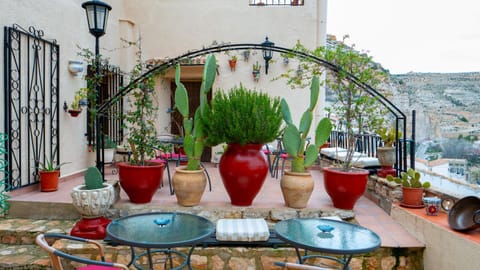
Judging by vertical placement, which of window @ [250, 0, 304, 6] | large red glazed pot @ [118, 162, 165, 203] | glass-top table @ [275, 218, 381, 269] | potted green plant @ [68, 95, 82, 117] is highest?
window @ [250, 0, 304, 6]

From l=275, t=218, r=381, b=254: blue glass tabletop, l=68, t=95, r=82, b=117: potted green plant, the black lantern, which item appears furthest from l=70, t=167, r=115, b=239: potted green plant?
l=68, t=95, r=82, b=117: potted green plant

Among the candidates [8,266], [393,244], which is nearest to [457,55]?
[393,244]

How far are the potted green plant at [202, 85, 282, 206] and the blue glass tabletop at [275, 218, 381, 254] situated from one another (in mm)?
990

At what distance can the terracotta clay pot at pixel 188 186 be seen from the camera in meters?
3.49

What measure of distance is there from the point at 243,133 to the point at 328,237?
4.81 ft

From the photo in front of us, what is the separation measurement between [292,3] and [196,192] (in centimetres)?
494

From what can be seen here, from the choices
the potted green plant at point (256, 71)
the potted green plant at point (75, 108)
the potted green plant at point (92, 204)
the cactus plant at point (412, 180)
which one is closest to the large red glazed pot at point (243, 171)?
the potted green plant at point (92, 204)

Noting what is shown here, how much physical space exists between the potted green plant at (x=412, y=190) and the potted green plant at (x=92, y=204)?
291cm

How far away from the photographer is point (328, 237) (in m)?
2.27

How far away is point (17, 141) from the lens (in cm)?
387

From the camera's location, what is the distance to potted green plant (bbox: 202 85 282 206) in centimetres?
343

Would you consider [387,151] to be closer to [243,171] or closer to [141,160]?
[243,171]

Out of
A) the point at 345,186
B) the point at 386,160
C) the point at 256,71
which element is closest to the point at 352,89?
the point at 386,160

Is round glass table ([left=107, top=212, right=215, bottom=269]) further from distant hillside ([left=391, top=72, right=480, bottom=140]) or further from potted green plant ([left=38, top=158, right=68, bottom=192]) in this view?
distant hillside ([left=391, top=72, right=480, bottom=140])
